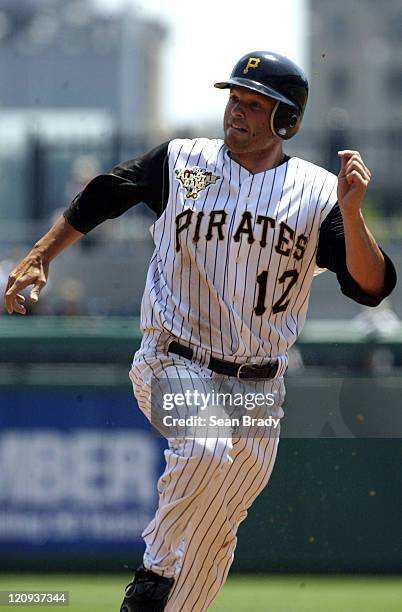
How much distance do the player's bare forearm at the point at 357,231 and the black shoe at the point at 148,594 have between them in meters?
1.26

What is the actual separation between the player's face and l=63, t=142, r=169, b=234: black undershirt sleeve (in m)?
0.31

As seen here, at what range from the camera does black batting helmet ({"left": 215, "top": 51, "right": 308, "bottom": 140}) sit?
4.61 metres

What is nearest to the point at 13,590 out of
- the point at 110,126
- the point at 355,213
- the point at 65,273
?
the point at 355,213

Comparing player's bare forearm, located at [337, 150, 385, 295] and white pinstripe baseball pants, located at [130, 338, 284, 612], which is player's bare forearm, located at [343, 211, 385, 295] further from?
white pinstripe baseball pants, located at [130, 338, 284, 612]

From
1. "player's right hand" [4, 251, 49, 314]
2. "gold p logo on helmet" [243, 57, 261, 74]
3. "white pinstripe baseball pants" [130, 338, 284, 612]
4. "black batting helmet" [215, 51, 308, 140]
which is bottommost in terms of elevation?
"white pinstripe baseball pants" [130, 338, 284, 612]

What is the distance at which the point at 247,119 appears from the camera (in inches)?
183

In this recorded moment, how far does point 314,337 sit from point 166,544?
10.6ft

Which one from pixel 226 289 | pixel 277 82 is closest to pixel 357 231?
pixel 226 289

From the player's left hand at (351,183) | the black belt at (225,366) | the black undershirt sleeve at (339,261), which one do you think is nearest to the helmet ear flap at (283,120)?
the black undershirt sleeve at (339,261)

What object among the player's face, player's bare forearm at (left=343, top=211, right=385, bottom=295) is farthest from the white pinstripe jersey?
player's bare forearm at (left=343, top=211, right=385, bottom=295)

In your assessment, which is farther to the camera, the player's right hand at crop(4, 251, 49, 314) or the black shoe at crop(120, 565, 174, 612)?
the player's right hand at crop(4, 251, 49, 314)

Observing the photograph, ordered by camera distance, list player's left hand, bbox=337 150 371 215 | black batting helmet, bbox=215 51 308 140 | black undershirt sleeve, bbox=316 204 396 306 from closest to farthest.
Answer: player's left hand, bbox=337 150 371 215
black undershirt sleeve, bbox=316 204 396 306
black batting helmet, bbox=215 51 308 140

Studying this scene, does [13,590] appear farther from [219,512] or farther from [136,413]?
[219,512]

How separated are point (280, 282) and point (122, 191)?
702mm
